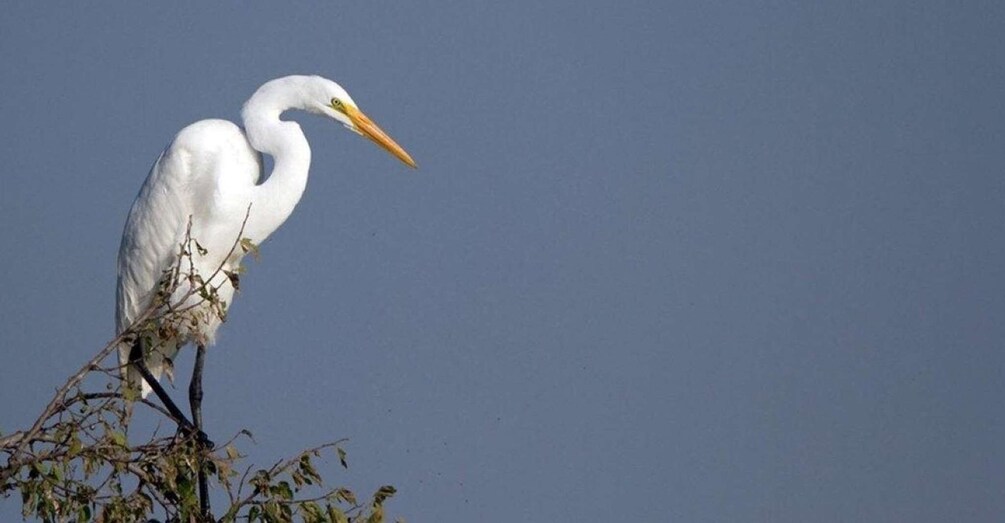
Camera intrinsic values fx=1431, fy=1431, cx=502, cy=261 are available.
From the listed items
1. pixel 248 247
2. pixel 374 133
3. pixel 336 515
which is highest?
pixel 374 133

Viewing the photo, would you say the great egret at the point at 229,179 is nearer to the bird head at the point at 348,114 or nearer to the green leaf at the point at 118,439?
the bird head at the point at 348,114

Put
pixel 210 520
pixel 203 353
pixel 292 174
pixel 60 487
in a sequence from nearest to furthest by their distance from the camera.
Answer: pixel 60 487 < pixel 210 520 < pixel 292 174 < pixel 203 353

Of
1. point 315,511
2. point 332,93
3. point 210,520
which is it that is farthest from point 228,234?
point 315,511

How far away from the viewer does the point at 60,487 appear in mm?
5016

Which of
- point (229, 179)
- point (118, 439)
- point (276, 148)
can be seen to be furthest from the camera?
point (229, 179)

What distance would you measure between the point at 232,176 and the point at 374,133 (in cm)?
89

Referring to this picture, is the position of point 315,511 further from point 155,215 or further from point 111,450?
point 155,215

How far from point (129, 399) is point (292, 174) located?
3.42 metres

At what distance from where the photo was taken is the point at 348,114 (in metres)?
8.54

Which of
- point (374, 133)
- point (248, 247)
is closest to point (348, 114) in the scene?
point (374, 133)

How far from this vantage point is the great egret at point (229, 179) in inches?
333

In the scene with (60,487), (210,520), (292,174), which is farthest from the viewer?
(292,174)

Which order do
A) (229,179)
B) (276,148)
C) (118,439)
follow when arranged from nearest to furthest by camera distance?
(118,439)
(276,148)
(229,179)

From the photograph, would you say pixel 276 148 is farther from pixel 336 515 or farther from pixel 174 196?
pixel 336 515
